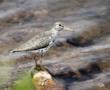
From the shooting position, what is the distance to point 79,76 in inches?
332

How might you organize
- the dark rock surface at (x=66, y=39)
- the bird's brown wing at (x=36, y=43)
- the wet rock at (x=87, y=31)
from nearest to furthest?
the bird's brown wing at (x=36, y=43)
the dark rock surface at (x=66, y=39)
the wet rock at (x=87, y=31)

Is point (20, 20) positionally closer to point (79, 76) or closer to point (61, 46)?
point (61, 46)

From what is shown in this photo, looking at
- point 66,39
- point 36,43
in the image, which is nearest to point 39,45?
point 36,43

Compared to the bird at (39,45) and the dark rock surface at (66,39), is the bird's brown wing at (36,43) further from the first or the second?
the dark rock surface at (66,39)

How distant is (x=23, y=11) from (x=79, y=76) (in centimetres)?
496

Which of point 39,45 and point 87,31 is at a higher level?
point 39,45

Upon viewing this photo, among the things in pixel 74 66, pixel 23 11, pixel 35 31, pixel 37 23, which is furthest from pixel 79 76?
pixel 23 11

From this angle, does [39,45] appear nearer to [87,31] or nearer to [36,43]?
[36,43]

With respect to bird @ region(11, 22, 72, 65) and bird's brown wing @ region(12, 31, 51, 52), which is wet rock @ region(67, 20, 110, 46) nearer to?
bird @ region(11, 22, 72, 65)

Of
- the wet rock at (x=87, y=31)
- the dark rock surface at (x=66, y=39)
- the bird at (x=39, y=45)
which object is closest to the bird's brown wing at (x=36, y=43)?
the bird at (x=39, y=45)

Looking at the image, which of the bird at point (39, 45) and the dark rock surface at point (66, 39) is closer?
the bird at point (39, 45)

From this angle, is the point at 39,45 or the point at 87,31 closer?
the point at 39,45

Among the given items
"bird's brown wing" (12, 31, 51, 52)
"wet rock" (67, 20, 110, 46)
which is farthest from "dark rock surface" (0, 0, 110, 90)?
"bird's brown wing" (12, 31, 51, 52)

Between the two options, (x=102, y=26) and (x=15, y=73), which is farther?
(x=102, y=26)
